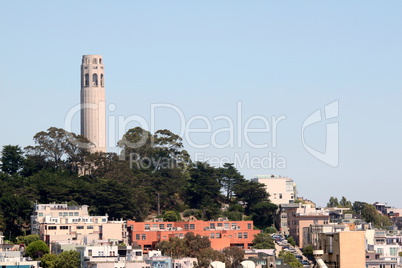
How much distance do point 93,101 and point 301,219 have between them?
2635cm

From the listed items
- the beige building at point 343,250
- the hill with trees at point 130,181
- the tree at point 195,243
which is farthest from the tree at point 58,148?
the beige building at point 343,250

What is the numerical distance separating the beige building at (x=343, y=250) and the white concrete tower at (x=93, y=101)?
89.6m

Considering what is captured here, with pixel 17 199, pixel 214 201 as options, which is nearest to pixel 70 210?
pixel 17 199

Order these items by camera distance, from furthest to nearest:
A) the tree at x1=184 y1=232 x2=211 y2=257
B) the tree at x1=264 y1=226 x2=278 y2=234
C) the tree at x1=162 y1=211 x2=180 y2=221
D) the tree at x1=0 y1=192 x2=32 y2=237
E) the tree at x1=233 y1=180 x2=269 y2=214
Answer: the tree at x1=233 y1=180 x2=269 y2=214 < the tree at x1=264 y1=226 x2=278 y2=234 < the tree at x1=162 y1=211 x2=180 y2=221 < the tree at x1=0 y1=192 x2=32 y2=237 < the tree at x1=184 y1=232 x2=211 y2=257

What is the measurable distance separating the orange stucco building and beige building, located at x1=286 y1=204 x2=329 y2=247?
6837 mm

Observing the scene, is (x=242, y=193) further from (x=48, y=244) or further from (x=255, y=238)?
(x=48, y=244)

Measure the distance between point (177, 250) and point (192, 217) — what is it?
15345mm

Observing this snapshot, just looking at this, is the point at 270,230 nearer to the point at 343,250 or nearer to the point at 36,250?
the point at 36,250

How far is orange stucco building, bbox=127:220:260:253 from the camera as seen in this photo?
281 feet

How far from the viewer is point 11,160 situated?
9931 cm

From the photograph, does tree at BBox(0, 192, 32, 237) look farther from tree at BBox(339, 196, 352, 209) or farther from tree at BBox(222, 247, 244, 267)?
tree at BBox(339, 196, 352, 209)

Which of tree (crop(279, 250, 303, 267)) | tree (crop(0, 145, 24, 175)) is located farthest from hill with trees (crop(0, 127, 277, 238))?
tree (crop(279, 250, 303, 267))

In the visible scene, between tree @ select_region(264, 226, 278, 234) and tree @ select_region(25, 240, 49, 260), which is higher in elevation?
tree @ select_region(264, 226, 278, 234)

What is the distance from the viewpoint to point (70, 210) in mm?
87125
